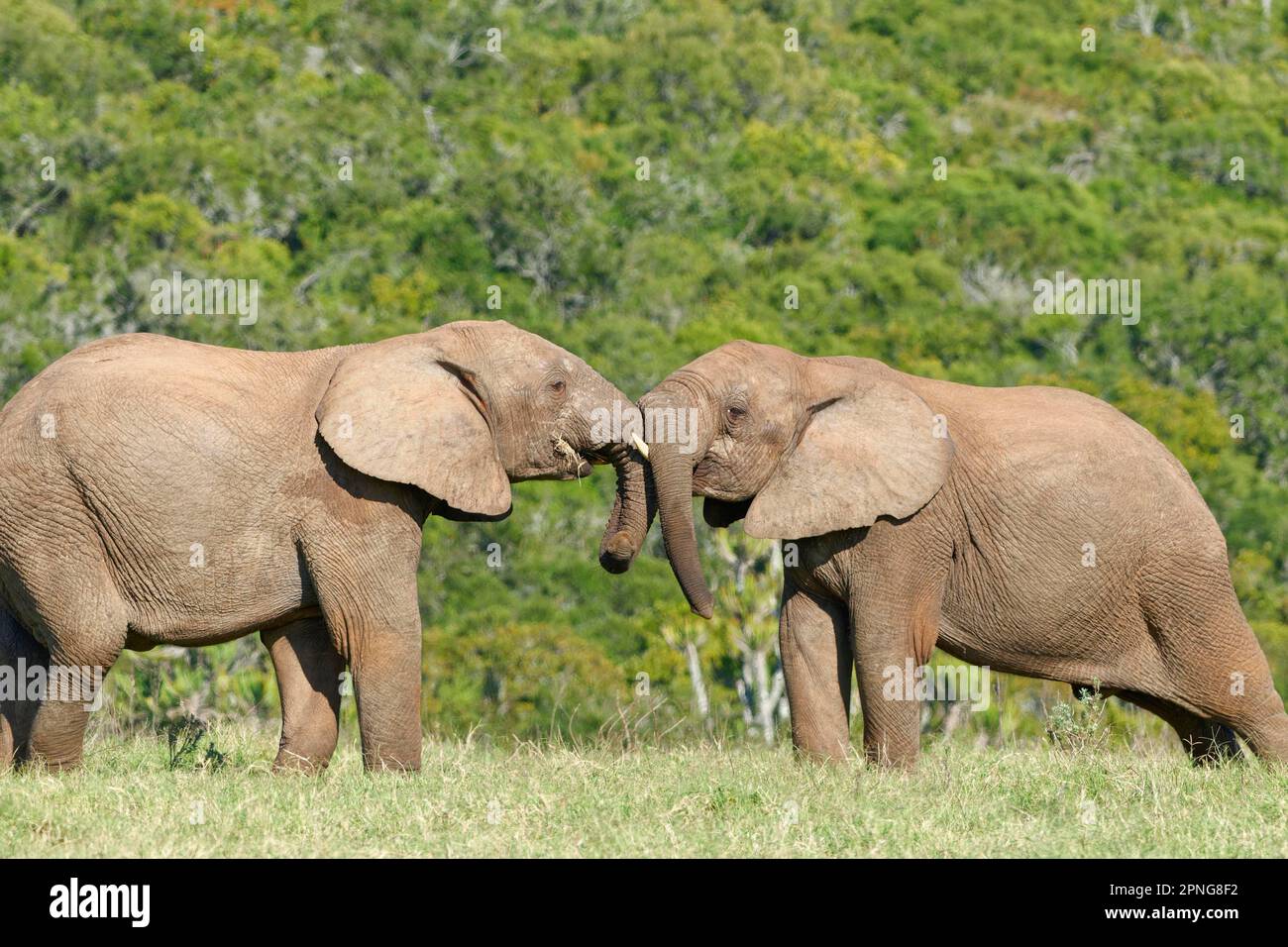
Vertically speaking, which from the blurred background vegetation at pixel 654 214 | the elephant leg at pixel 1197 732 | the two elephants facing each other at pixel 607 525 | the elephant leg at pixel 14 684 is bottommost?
the elephant leg at pixel 1197 732

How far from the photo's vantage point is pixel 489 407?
8625 mm

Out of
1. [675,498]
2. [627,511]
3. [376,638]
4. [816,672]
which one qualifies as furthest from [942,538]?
[376,638]

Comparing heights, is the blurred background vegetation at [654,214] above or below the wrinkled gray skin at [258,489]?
above

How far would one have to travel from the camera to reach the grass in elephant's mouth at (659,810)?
21.3 ft

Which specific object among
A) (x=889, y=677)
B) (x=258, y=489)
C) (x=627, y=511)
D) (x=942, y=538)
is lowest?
(x=889, y=677)

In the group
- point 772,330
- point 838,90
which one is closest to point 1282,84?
point 838,90

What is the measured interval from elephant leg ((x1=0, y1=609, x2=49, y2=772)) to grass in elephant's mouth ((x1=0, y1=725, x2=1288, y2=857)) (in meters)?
0.41

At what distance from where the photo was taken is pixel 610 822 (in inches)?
271

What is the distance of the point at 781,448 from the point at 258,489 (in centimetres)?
233

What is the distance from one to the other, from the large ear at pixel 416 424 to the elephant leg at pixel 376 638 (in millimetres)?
384

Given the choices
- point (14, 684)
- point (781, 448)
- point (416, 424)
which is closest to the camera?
point (416, 424)

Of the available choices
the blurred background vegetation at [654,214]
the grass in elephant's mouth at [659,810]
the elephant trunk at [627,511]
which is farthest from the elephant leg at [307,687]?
the blurred background vegetation at [654,214]

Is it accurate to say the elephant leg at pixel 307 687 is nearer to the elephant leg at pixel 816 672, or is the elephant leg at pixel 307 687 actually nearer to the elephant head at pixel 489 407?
the elephant head at pixel 489 407

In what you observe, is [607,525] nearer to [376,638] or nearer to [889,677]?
[376,638]
